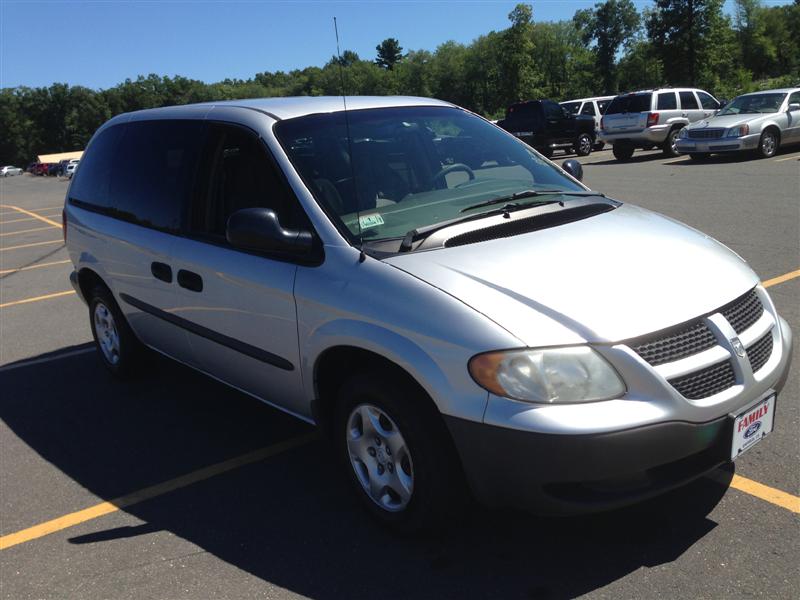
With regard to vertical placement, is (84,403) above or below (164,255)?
below

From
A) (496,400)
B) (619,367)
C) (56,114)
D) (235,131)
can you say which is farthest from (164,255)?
(56,114)

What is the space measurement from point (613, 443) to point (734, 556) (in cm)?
80

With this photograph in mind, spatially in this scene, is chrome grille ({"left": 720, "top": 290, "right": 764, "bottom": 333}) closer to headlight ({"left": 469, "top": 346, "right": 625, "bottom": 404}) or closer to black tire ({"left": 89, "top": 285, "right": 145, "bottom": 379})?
headlight ({"left": 469, "top": 346, "right": 625, "bottom": 404})

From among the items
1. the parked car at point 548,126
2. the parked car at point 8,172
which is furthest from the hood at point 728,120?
the parked car at point 8,172

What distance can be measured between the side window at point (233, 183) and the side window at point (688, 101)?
19.3 m

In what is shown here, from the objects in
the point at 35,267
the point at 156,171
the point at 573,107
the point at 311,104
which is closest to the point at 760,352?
the point at 311,104

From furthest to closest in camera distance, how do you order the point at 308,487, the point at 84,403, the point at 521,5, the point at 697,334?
the point at 521,5 → the point at 84,403 → the point at 308,487 → the point at 697,334

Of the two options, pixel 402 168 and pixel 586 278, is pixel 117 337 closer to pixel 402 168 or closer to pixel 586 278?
pixel 402 168

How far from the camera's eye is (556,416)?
2.53 meters

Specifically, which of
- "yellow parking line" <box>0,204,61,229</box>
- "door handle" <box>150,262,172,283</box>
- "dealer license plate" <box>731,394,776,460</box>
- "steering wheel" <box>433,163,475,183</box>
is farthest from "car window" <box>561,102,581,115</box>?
"dealer license plate" <box>731,394,776,460</box>

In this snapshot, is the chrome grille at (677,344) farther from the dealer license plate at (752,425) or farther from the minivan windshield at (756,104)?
the minivan windshield at (756,104)

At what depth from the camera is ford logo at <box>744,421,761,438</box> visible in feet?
9.32

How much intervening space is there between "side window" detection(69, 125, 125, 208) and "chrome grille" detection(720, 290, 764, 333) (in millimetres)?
3990

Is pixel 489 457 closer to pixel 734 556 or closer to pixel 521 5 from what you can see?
pixel 734 556
